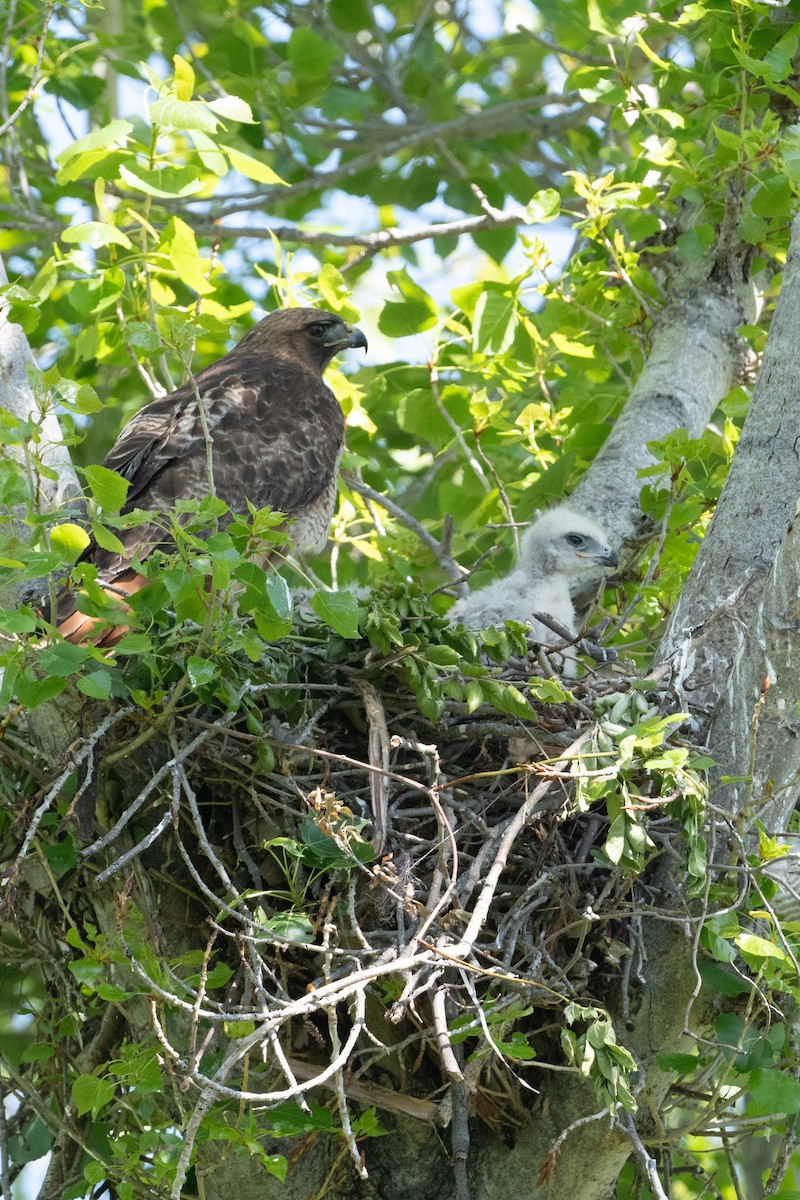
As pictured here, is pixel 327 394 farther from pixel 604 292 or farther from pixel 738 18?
pixel 738 18

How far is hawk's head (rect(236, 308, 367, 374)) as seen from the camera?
20.0 feet

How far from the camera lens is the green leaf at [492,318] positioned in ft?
17.3

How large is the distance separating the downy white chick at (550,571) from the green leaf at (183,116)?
1.73m

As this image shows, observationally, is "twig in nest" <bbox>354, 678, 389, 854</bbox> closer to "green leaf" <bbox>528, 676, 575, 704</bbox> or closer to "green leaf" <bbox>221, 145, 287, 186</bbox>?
"green leaf" <bbox>528, 676, 575, 704</bbox>

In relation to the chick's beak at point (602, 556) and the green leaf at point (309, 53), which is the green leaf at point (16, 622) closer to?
the chick's beak at point (602, 556)

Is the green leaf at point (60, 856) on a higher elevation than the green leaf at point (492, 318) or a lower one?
lower

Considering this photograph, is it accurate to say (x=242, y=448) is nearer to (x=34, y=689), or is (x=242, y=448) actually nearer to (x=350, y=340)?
(x=350, y=340)

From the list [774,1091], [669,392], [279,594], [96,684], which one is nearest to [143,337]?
[279,594]

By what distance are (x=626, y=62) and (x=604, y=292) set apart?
0.82m

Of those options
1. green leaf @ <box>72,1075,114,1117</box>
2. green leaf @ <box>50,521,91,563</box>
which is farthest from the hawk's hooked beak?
green leaf @ <box>72,1075,114,1117</box>

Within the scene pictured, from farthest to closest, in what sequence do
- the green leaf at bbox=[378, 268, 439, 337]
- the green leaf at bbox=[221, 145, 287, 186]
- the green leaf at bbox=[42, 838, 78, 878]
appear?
the green leaf at bbox=[378, 268, 439, 337]
the green leaf at bbox=[221, 145, 287, 186]
the green leaf at bbox=[42, 838, 78, 878]

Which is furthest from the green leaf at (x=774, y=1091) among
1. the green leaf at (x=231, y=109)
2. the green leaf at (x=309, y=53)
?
the green leaf at (x=309, y=53)

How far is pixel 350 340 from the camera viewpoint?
A: 6211 millimetres

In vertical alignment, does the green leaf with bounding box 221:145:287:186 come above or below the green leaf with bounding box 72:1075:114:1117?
above
